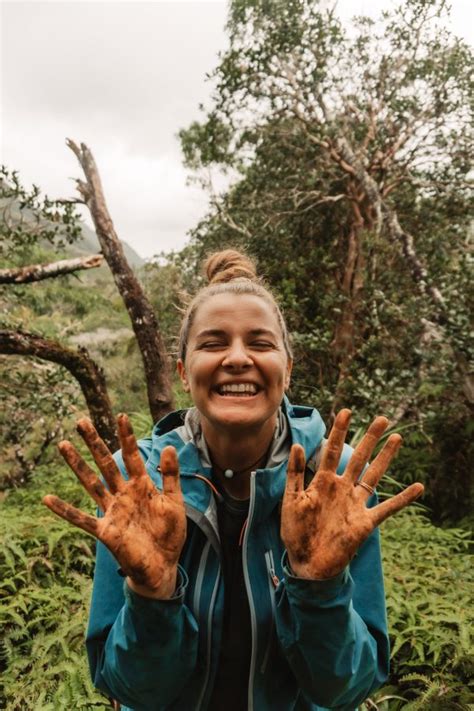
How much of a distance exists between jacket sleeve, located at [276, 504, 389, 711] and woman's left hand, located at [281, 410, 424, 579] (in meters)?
0.06

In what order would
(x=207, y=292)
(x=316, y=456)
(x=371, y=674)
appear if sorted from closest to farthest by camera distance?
(x=371, y=674) < (x=316, y=456) < (x=207, y=292)

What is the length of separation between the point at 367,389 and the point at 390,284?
10.6 ft

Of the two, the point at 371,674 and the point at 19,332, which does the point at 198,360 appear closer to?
the point at 371,674

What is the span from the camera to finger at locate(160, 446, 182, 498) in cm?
126

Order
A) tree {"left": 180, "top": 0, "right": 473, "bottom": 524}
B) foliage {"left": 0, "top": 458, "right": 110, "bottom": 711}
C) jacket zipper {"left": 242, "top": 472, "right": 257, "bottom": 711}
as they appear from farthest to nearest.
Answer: tree {"left": 180, "top": 0, "right": 473, "bottom": 524}
foliage {"left": 0, "top": 458, "right": 110, "bottom": 711}
jacket zipper {"left": 242, "top": 472, "right": 257, "bottom": 711}

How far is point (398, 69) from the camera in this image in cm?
878

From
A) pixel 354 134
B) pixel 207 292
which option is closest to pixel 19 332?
pixel 207 292

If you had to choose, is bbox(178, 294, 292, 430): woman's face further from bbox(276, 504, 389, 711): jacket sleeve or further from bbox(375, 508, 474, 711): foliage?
bbox(375, 508, 474, 711): foliage

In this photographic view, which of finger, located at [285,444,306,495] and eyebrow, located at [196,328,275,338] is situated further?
eyebrow, located at [196,328,275,338]

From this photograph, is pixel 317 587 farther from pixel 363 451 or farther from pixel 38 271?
pixel 38 271

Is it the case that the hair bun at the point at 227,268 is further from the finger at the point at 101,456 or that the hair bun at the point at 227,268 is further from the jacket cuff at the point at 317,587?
the jacket cuff at the point at 317,587

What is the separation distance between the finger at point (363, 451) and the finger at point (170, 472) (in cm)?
47

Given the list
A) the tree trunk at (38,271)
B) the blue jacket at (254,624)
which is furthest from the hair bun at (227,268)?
the tree trunk at (38,271)

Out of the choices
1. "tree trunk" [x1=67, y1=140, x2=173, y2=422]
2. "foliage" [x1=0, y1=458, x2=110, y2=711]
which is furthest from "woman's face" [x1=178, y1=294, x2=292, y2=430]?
"tree trunk" [x1=67, y1=140, x2=173, y2=422]
